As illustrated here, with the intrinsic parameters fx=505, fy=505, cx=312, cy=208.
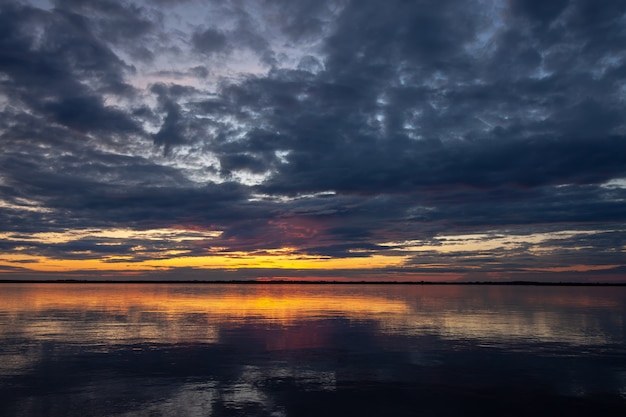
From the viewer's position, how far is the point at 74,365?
25.3 m

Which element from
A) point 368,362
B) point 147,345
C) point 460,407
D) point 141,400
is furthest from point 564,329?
point 141,400

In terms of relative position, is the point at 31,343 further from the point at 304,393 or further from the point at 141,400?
the point at 304,393

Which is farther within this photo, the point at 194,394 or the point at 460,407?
the point at 194,394

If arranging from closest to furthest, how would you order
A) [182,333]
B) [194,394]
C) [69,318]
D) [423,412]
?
[423,412] < [194,394] < [182,333] < [69,318]

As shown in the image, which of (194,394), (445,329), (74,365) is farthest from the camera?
(445,329)

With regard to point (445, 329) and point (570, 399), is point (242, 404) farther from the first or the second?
point (445, 329)

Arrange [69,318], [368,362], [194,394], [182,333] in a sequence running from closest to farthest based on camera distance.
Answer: [194,394] < [368,362] < [182,333] < [69,318]


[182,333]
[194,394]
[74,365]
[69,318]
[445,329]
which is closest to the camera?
[194,394]

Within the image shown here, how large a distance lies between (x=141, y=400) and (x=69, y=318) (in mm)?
35816

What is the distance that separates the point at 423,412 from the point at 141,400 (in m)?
10.4

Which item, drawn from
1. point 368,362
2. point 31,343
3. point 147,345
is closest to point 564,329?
point 368,362

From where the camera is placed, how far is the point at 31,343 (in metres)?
32.2

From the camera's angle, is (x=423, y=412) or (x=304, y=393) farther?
(x=304, y=393)

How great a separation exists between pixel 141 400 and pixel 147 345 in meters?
13.9
